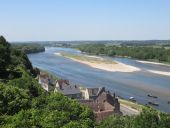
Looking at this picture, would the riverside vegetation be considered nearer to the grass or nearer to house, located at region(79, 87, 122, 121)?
house, located at region(79, 87, 122, 121)

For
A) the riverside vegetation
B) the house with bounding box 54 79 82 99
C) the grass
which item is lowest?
the grass

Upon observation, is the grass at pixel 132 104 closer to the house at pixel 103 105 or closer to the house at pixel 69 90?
the house at pixel 103 105

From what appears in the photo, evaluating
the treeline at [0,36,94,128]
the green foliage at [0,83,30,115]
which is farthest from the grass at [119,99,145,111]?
the green foliage at [0,83,30,115]

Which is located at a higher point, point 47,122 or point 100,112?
point 47,122

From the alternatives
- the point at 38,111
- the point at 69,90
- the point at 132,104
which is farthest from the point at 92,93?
the point at 38,111

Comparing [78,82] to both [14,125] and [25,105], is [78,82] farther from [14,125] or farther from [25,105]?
[14,125]

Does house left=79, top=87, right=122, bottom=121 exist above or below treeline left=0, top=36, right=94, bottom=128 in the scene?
below

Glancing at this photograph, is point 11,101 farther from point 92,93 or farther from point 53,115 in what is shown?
point 92,93

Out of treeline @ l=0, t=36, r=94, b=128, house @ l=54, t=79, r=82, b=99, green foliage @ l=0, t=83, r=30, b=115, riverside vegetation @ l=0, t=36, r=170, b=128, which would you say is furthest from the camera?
house @ l=54, t=79, r=82, b=99

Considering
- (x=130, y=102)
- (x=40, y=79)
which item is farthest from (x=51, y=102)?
(x=40, y=79)

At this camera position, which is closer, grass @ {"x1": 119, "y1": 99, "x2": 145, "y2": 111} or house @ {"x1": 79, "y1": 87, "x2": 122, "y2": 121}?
house @ {"x1": 79, "y1": 87, "x2": 122, "y2": 121}

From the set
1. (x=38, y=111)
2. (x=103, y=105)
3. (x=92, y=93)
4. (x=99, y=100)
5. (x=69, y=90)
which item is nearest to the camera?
(x=38, y=111)
